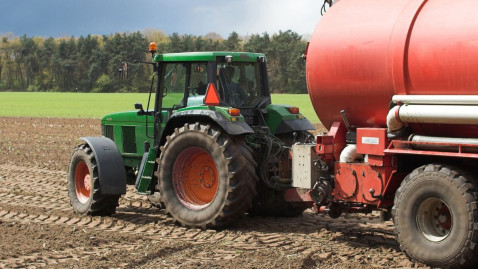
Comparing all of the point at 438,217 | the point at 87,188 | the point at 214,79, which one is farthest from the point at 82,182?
the point at 438,217

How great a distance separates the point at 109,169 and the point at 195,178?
134 cm

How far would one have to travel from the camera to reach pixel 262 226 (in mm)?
9844

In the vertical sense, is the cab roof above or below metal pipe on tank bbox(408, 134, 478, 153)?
above

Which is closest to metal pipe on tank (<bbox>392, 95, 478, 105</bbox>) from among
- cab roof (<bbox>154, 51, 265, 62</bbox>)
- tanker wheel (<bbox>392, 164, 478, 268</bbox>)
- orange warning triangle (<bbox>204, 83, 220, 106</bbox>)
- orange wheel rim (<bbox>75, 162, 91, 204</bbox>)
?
tanker wheel (<bbox>392, 164, 478, 268</bbox>)

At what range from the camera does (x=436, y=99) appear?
7.30 metres

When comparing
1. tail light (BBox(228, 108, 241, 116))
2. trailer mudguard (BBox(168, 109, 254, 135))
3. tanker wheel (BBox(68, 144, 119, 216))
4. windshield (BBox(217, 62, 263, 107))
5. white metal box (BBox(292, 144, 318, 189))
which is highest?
windshield (BBox(217, 62, 263, 107))

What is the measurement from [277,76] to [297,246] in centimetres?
5352

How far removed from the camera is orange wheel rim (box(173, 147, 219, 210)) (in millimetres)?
9719

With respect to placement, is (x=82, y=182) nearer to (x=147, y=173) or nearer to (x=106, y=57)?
(x=147, y=173)

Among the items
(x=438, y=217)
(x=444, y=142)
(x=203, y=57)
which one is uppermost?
(x=203, y=57)

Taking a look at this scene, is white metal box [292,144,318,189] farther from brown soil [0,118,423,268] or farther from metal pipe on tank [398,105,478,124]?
metal pipe on tank [398,105,478,124]

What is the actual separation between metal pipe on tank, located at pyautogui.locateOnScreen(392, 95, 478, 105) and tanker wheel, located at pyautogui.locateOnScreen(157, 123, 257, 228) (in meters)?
2.29

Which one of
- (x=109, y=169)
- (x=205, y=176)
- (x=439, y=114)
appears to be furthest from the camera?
(x=109, y=169)

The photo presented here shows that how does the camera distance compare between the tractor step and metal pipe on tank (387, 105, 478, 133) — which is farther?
the tractor step
